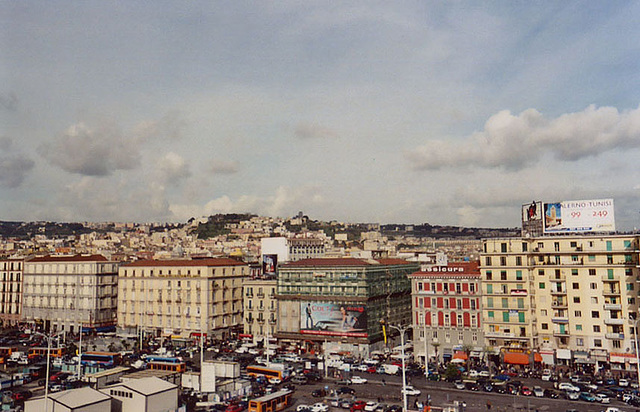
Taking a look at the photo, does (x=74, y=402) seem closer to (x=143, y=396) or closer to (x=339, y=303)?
(x=143, y=396)

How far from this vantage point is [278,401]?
6456 cm

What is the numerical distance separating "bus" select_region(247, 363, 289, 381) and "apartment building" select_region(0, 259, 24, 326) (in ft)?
289

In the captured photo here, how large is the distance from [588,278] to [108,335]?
4053 inches

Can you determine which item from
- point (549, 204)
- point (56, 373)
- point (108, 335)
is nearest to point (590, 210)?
point (549, 204)

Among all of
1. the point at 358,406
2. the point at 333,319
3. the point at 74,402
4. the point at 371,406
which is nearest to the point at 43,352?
the point at 74,402

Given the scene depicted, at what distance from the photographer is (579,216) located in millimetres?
90688

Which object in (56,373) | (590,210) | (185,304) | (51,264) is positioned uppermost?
(590,210)

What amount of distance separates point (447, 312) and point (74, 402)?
203 ft

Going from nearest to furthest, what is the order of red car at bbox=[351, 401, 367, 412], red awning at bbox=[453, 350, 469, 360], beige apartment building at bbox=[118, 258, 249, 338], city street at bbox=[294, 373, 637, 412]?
city street at bbox=[294, 373, 637, 412], red car at bbox=[351, 401, 367, 412], red awning at bbox=[453, 350, 469, 360], beige apartment building at bbox=[118, 258, 249, 338]

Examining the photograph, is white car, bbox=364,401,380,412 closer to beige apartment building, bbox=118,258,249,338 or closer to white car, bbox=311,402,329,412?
white car, bbox=311,402,329,412

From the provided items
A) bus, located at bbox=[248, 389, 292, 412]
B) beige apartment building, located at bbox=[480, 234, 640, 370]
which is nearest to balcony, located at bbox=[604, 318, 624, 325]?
beige apartment building, located at bbox=[480, 234, 640, 370]

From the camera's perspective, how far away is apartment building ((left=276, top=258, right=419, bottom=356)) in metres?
100

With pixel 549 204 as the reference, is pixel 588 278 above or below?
below

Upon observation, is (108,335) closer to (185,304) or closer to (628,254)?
(185,304)
